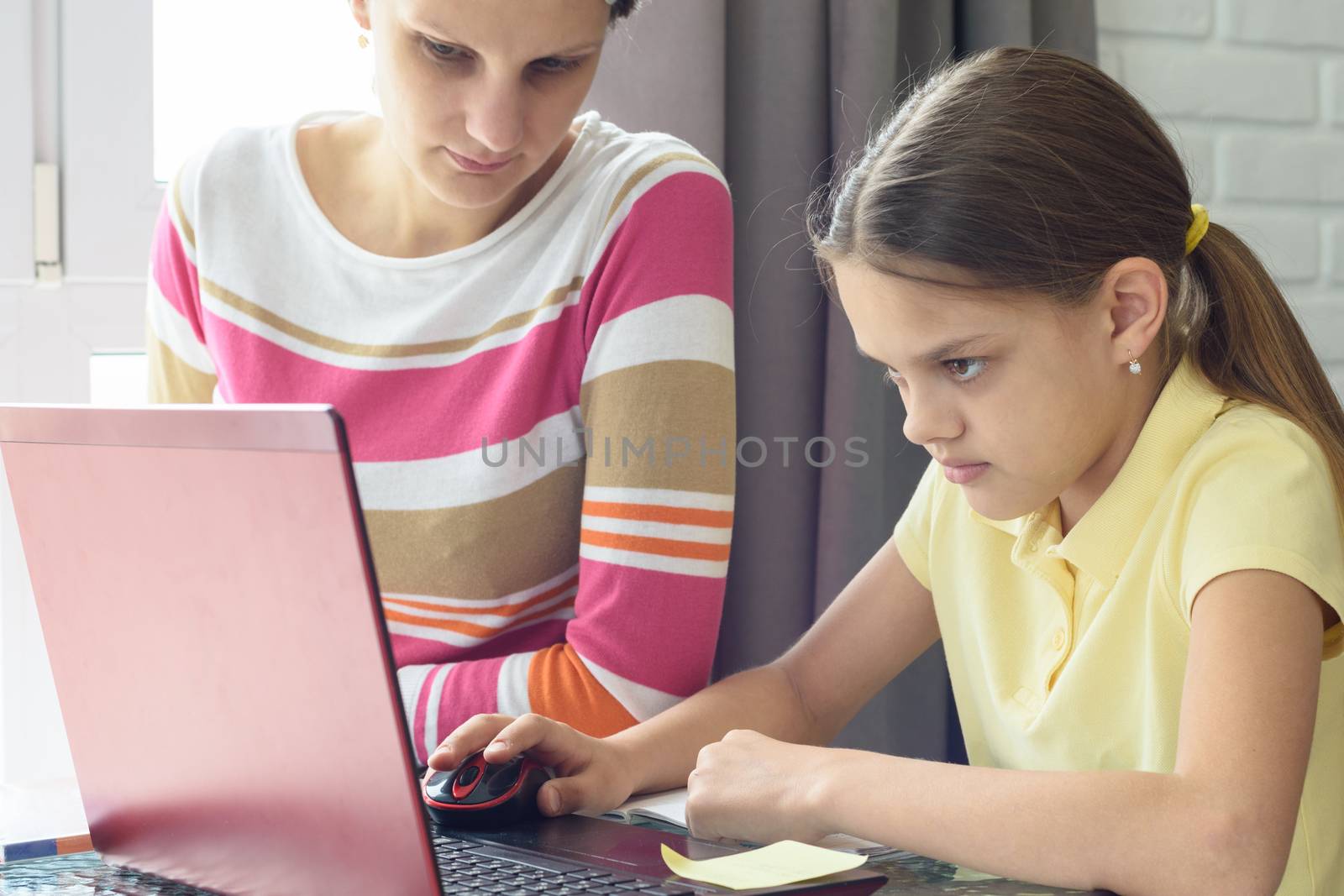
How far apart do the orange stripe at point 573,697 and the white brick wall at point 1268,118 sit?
1239 mm

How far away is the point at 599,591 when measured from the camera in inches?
40.4

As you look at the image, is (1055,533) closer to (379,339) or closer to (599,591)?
(599,591)

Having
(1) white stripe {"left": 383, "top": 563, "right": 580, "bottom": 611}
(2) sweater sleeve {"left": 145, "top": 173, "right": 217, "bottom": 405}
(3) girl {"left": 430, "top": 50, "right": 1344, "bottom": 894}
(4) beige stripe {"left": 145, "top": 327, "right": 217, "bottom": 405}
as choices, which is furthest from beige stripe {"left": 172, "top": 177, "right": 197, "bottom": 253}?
(3) girl {"left": 430, "top": 50, "right": 1344, "bottom": 894}

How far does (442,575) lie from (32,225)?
731mm

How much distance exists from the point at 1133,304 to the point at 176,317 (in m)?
0.83

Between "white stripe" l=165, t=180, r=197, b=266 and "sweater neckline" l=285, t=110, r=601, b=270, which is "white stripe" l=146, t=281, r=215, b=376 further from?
"sweater neckline" l=285, t=110, r=601, b=270

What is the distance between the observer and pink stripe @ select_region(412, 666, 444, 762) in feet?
3.31

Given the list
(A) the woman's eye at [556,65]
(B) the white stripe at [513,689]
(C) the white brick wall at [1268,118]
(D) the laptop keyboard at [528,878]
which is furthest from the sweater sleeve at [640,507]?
(C) the white brick wall at [1268,118]

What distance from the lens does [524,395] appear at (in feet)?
3.52

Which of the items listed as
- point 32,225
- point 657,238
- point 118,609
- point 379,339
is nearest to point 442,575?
point 379,339

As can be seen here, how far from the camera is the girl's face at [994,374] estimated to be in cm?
82

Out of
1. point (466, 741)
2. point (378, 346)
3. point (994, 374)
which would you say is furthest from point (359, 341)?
point (994, 374)

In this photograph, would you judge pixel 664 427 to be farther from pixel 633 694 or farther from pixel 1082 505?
pixel 1082 505

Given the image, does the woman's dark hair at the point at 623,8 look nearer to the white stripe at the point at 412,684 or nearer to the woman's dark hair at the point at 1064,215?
the woman's dark hair at the point at 1064,215
